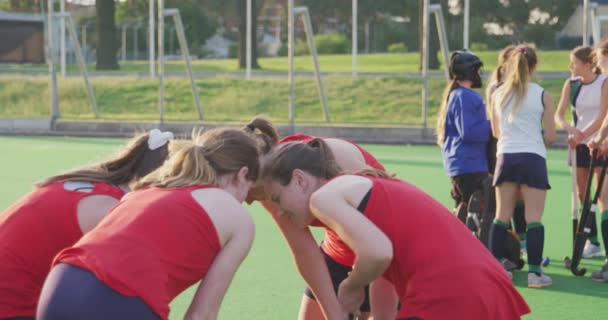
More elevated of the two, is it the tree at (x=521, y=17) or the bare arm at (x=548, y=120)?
the tree at (x=521, y=17)

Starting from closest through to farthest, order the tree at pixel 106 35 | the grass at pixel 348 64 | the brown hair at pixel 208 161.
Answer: the brown hair at pixel 208 161 < the tree at pixel 106 35 < the grass at pixel 348 64

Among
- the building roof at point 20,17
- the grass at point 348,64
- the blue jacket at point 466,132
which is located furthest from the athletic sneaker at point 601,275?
the grass at point 348,64

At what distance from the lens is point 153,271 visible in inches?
153

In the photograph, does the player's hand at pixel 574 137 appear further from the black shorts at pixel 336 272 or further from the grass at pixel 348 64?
the grass at pixel 348 64

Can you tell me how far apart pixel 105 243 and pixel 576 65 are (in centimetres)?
596

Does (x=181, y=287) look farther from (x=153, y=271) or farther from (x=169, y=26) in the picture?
(x=169, y=26)

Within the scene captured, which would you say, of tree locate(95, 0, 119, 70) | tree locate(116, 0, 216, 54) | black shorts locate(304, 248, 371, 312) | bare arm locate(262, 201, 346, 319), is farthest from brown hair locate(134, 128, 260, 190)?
tree locate(116, 0, 216, 54)

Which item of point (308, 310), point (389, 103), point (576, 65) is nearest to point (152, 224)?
point (308, 310)

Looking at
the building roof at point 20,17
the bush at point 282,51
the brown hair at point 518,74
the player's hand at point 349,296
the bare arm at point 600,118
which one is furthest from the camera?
the bush at point 282,51

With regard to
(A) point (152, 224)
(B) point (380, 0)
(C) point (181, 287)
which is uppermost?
(B) point (380, 0)

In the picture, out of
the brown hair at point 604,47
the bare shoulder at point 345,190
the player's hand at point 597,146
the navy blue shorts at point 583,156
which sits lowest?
the navy blue shorts at point 583,156

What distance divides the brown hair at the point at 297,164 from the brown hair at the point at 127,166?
0.51 meters

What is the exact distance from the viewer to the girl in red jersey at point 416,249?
4.05 metres

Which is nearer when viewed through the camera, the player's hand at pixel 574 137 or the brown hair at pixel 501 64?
the brown hair at pixel 501 64
